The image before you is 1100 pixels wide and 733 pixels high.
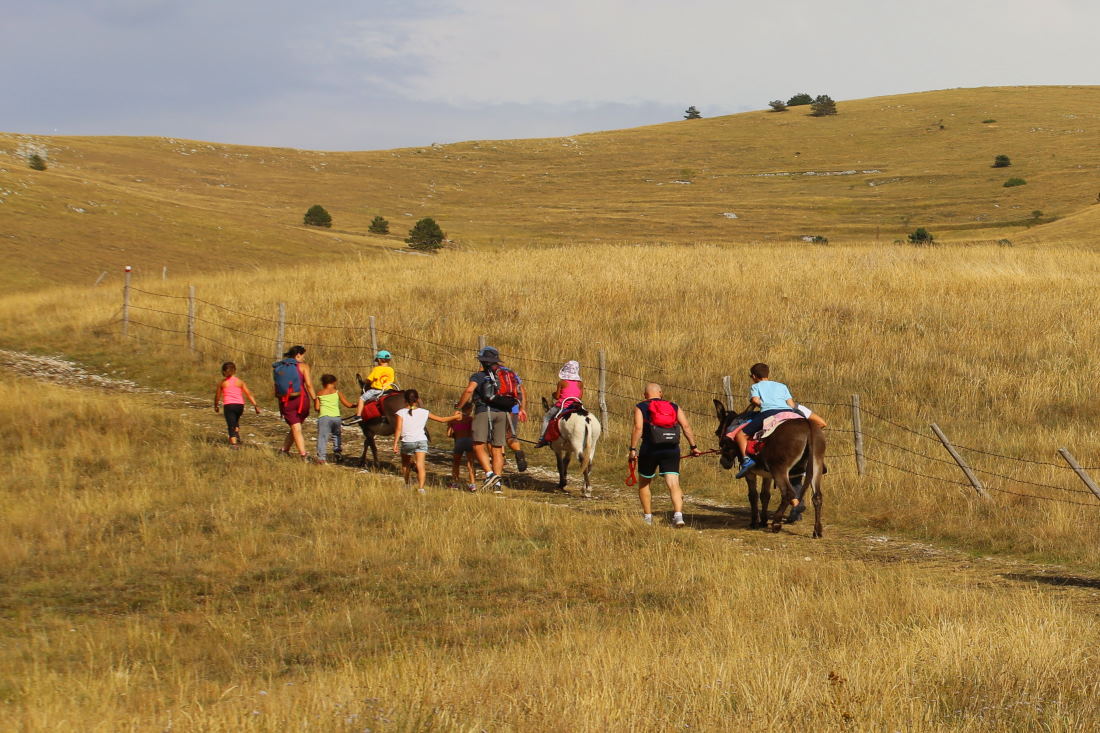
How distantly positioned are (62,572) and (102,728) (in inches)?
206

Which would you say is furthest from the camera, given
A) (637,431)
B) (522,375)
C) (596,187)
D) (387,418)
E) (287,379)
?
(596,187)

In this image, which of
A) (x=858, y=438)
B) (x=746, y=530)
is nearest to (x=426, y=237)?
(x=858, y=438)

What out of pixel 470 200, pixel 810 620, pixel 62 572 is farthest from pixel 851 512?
pixel 470 200

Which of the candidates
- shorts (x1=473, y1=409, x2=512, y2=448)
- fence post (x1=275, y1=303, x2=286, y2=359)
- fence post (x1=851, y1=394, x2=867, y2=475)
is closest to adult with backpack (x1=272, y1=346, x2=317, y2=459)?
shorts (x1=473, y1=409, x2=512, y2=448)

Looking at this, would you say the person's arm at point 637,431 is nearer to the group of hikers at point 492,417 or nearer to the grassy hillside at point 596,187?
the group of hikers at point 492,417

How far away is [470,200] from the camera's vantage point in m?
92.2

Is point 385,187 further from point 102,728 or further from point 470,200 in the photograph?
point 102,728

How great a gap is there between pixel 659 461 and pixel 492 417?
2849 millimetres

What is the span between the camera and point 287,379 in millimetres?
14984

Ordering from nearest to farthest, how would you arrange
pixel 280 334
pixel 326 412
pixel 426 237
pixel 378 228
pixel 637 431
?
pixel 637 431, pixel 326 412, pixel 280 334, pixel 426 237, pixel 378 228

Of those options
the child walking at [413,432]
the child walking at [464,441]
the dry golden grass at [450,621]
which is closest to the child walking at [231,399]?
the dry golden grass at [450,621]

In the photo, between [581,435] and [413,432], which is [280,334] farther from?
[581,435]

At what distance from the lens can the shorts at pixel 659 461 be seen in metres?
12.4

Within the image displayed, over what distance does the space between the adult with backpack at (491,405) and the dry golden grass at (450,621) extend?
141cm
